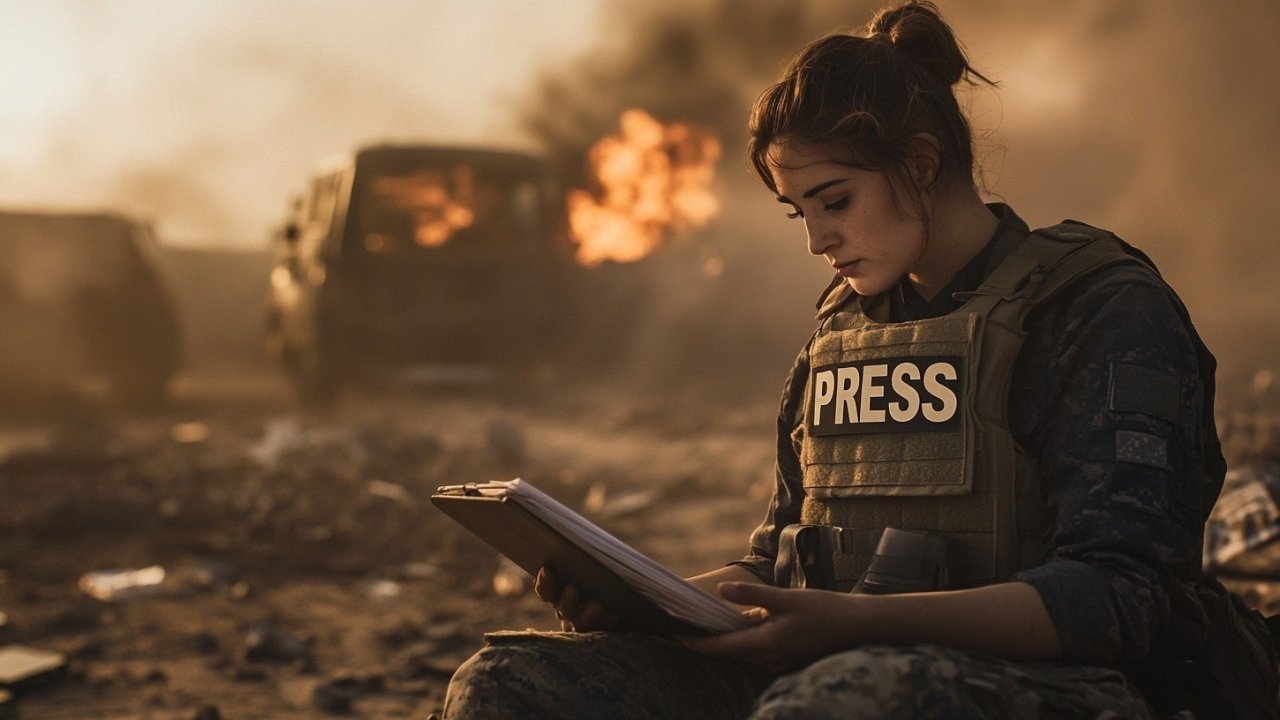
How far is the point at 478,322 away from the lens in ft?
32.4

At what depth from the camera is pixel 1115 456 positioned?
159 centimetres

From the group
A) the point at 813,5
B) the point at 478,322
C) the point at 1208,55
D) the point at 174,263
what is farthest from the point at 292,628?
the point at 174,263

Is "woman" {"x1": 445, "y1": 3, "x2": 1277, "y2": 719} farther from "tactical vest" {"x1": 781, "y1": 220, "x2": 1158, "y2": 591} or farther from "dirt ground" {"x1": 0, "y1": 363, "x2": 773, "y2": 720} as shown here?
"dirt ground" {"x1": 0, "y1": 363, "x2": 773, "y2": 720}

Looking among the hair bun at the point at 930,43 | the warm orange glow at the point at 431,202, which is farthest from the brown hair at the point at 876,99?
the warm orange glow at the point at 431,202

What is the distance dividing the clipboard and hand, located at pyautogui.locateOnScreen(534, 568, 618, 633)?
1 cm

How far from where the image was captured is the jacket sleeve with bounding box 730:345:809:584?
215cm

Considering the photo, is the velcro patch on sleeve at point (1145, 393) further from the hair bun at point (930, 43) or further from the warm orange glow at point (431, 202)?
the warm orange glow at point (431, 202)

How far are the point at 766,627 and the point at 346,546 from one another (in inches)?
207

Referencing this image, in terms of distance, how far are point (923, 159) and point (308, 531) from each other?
5.51 metres

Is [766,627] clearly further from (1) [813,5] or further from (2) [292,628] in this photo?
(1) [813,5]

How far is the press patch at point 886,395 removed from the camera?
177cm

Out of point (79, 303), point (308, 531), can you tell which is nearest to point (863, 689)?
point (308, 531)

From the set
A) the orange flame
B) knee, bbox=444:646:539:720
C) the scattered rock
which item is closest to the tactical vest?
knee, bbox=444:646:539:720

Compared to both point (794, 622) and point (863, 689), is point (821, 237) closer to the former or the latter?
point (794, 622)
